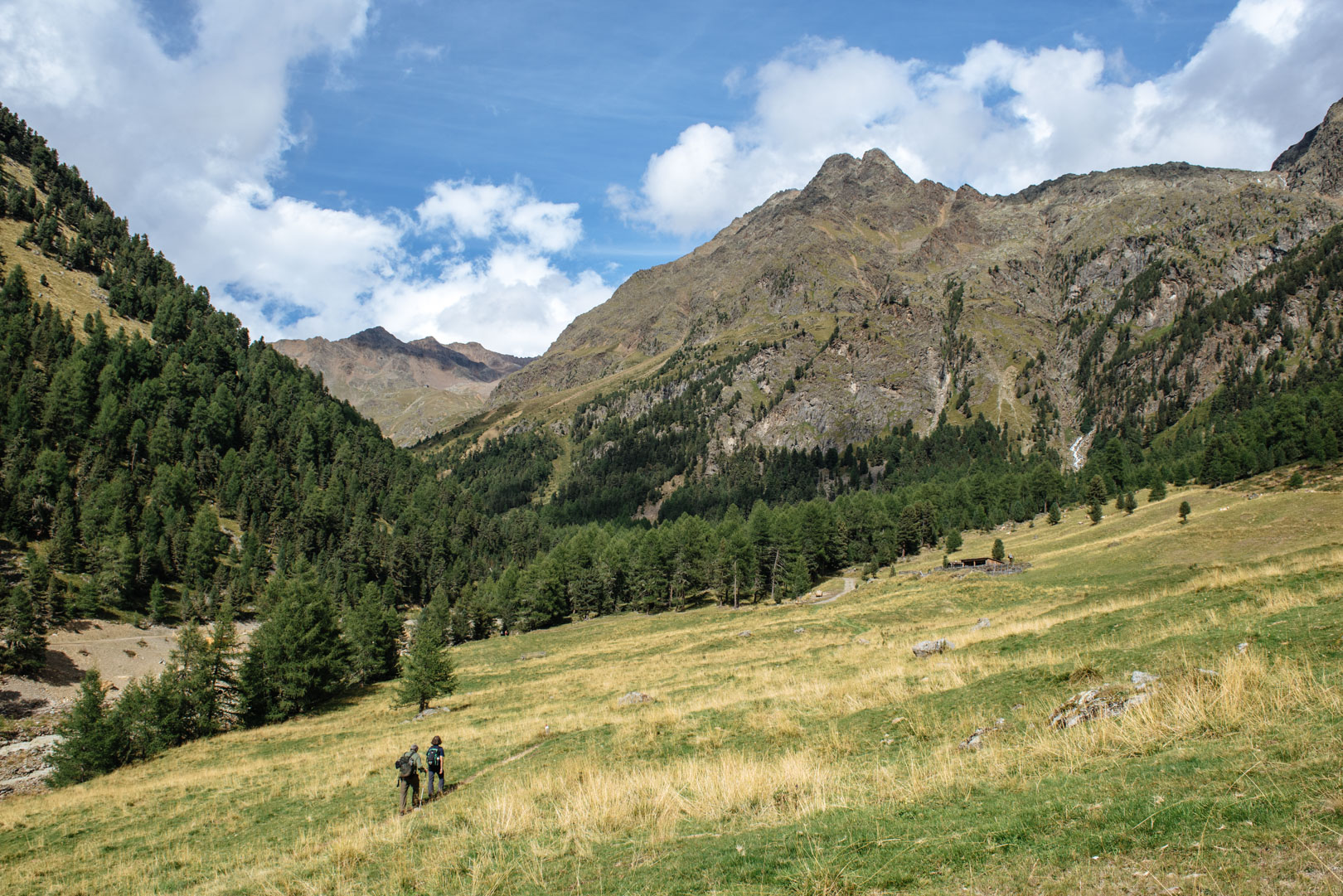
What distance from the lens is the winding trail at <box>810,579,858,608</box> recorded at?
71.2m

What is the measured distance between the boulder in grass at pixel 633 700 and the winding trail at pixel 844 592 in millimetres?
42785

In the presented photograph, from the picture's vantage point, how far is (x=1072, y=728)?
Answer: 1108cm

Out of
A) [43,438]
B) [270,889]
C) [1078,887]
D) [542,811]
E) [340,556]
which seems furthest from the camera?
[340,556]

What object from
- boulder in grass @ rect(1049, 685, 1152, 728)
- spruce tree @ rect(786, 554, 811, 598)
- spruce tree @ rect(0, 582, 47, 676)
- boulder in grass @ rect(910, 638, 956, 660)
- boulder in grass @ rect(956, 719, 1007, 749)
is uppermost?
spruce tree @ rect(0, 582, 47, 676)

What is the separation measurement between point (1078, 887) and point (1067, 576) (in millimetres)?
55151

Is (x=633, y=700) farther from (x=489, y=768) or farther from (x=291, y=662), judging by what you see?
(x=291, y=662)

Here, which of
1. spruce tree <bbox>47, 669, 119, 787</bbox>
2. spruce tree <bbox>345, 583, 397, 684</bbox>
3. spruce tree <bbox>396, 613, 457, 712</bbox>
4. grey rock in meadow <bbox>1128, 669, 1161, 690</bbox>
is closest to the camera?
grey rock in meadow <bbox>1128, 669, 1161, 690</bbox>

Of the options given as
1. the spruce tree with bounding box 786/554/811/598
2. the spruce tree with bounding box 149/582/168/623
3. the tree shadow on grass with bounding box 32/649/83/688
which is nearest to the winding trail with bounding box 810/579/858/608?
the spruce tree with bounding box 786/554/811/598

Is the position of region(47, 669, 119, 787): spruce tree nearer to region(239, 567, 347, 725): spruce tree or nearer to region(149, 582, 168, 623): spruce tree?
region(239, 567, 347, 725): spruce tree

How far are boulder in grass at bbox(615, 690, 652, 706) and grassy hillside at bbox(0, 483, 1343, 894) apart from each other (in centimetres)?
81

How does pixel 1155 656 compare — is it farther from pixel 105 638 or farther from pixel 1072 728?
pixel 105 638

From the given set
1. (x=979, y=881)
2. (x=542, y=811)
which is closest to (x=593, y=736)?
(x=542, y=811)

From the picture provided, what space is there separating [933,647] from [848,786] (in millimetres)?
16033

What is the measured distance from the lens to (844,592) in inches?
3130
